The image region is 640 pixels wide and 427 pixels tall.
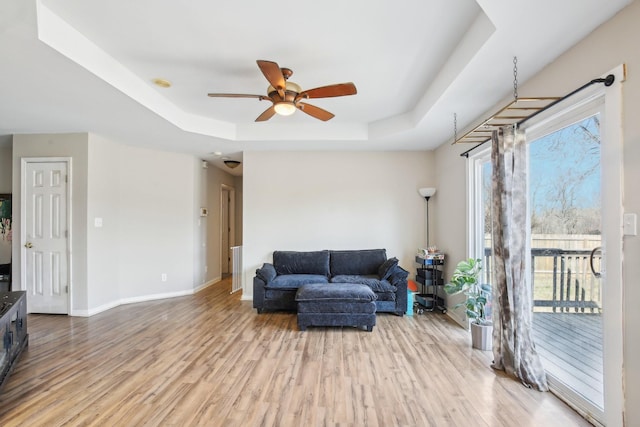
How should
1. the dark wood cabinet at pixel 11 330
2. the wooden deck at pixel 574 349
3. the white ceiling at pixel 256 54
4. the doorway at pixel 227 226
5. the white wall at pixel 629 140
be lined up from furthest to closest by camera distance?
the doorway at pixel 227 226 < the dark wood cabinet at pixel 11 330 < the wooden deck at pixel 574 349 < the white ceiling at pixel 256 54 < the white wall at pixel 629 140

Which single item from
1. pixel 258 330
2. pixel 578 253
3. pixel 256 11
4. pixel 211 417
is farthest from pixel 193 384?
pixel 578 253

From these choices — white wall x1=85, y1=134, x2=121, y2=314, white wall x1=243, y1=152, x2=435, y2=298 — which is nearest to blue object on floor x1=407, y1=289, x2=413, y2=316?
→ white wall x1=243, y1=152, x2=435, y2=298

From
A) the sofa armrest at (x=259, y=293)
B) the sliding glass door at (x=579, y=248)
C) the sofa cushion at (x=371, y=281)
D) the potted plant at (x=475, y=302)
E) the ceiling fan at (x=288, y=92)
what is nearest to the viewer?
the sliding glass door at (x=579, y=248)

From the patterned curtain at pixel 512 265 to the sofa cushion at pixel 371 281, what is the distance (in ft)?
5.19

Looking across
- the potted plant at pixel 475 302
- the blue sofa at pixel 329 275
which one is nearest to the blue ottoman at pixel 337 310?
the blue sofa at pixel 329 275

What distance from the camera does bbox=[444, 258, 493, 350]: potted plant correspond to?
120 inches

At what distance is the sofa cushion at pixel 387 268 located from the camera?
4.17 m

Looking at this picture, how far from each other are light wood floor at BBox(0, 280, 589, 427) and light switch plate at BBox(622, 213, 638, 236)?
1.28 meters

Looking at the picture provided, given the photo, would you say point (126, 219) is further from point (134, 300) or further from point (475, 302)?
point (475, 302)

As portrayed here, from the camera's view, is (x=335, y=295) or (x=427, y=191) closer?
(x=335, y=295)

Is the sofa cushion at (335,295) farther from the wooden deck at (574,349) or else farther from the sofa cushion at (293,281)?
the wooden deck at (574,349)

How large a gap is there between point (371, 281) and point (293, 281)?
1.08m

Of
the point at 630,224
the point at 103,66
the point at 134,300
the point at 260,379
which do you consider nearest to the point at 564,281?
the point at 630,224

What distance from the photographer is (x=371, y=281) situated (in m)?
4.14
